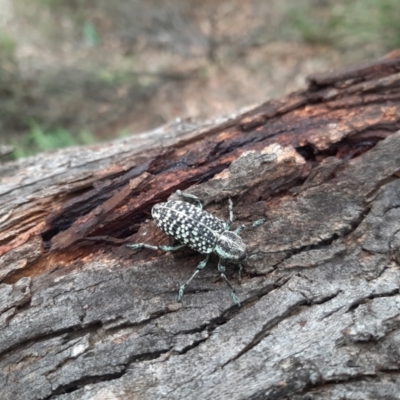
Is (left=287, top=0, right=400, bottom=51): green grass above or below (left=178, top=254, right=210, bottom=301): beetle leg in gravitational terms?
above

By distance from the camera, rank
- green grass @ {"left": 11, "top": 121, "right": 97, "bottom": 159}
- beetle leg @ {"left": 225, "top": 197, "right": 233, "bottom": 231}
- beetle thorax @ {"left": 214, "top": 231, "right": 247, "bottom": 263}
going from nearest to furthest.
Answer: beetle thorax @ {"left": 214, "top": 231, "right": 247, "bottom": 263}, beetle leg @ {"left": 225, "top": 197, "right": 233, "bottom": 231}, green grass @ {"left": 11, "top": 121, "right": 97, "bottom": 159}

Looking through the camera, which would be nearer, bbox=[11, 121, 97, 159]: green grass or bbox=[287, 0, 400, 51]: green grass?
bbox=[287, 0, 400, 51]: green grass

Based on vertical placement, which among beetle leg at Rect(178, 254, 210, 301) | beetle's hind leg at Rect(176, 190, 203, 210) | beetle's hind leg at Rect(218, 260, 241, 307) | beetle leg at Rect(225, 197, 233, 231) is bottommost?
beetle's hind leg at Rect(218, 260, 241, 307)

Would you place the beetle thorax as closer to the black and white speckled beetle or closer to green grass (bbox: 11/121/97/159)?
the black and white speckled beetle

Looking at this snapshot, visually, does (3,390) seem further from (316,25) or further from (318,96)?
(316,25)

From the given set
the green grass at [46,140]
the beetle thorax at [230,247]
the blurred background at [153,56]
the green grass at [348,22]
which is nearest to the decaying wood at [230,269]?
the beetle thorax at [230,247]

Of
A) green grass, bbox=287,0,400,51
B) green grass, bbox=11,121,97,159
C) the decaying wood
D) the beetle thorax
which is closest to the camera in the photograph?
the decaying wood

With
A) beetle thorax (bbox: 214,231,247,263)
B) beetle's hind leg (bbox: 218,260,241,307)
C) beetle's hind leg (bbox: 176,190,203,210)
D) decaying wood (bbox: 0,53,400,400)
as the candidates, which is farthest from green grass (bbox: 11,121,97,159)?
beetle's hind leg (bbox: 218,260,241,307)
